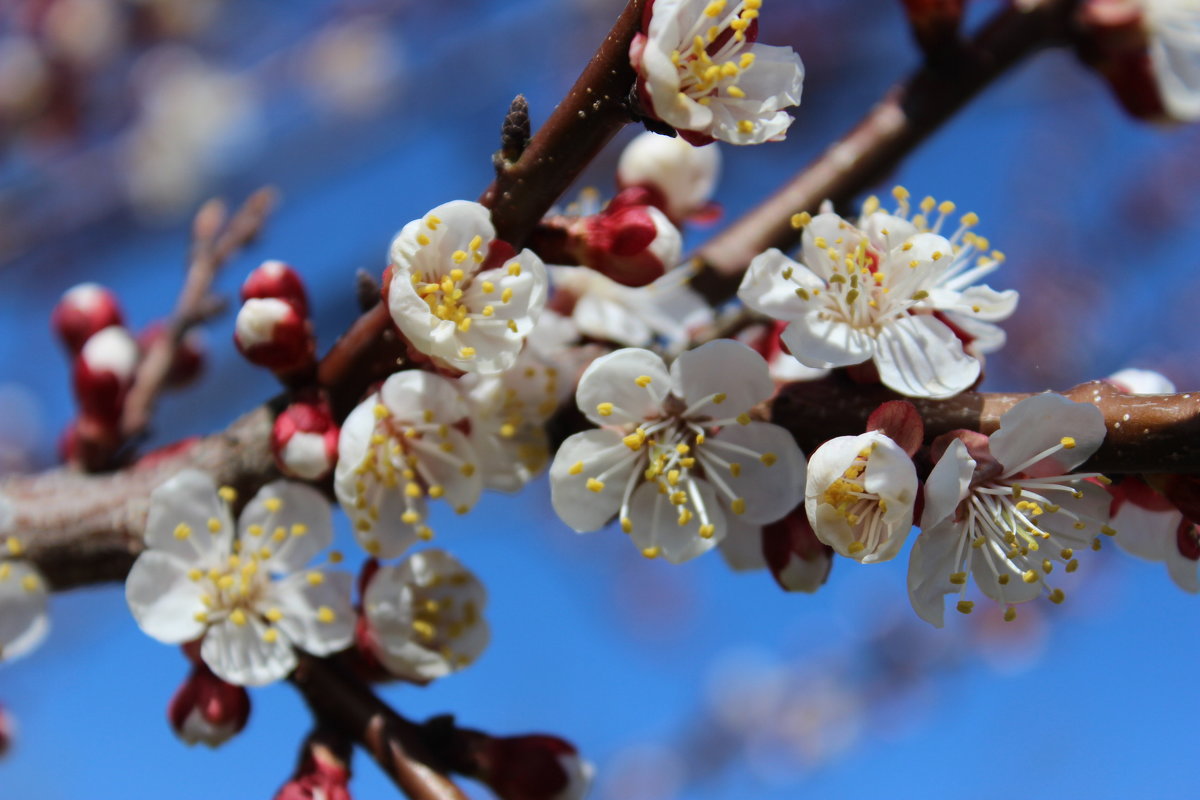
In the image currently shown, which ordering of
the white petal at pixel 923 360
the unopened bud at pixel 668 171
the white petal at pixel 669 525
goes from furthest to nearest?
the unopened bud at pixel 668 171
the white petal at pixel 669 525
the white petal at pixel 923 360

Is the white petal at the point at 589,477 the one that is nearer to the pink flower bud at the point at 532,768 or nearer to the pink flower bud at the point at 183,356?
the pink flower bud at the point at 532,768

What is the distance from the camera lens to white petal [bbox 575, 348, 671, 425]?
50.2 inches

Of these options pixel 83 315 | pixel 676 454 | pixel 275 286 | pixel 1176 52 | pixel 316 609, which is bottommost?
pixel 1176 52

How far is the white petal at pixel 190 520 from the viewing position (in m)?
1.45

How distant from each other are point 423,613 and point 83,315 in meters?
1.04

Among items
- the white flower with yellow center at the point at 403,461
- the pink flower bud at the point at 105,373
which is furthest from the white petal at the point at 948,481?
the pink flower bud at the point at 105,373

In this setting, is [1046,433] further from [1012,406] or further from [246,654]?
[246,654]

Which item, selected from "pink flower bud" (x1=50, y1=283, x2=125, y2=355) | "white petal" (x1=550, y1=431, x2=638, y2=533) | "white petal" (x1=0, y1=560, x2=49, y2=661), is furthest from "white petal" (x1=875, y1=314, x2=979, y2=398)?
"pink flower bud" (x1=50, y1=283, x2=125, y2=355)

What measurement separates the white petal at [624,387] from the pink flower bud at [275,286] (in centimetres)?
46

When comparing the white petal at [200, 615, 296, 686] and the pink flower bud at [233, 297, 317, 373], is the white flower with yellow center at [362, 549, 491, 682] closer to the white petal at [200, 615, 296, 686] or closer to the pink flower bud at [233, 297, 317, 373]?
the white petal at [200, 615, 296, 686]

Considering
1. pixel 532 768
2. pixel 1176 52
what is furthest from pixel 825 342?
pixel 1176 52

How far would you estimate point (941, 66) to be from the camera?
190cm

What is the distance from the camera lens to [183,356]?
7.31 feet

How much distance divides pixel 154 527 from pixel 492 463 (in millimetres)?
487
